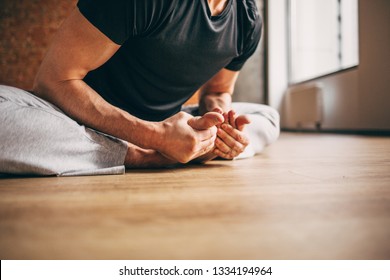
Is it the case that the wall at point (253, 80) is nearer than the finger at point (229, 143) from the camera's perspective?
No

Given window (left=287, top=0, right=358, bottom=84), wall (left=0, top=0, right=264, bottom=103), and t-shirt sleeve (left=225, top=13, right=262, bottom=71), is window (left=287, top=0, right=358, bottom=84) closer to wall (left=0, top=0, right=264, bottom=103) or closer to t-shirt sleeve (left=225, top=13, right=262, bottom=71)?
wall (left=0, top=0, right=264, bottom=103)

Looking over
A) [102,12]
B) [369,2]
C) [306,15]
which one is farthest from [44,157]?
[306,15]

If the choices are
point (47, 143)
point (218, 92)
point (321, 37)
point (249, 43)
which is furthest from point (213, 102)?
point (321, 37)

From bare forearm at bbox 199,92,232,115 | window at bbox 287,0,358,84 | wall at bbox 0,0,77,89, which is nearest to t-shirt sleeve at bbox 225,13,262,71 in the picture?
bare forearm at bbox 199,92,232,115

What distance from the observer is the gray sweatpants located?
0.94 m

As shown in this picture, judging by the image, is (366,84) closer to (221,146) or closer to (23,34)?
(221,146)

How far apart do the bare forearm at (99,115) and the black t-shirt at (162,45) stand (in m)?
0.17

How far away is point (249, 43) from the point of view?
54.6 inches

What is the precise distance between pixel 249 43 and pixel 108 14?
65cm

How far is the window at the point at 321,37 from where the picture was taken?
12.9 ft

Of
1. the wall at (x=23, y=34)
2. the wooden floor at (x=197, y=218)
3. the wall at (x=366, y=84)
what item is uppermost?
the wall at (x=23, y=34)

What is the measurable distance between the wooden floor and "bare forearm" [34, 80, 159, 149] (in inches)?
6.6

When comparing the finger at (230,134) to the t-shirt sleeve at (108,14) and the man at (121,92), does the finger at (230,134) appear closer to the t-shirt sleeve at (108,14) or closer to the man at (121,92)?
the man at (121,92)

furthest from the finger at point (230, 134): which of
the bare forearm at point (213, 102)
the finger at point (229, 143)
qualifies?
the bare forearm at point (213, 102)
